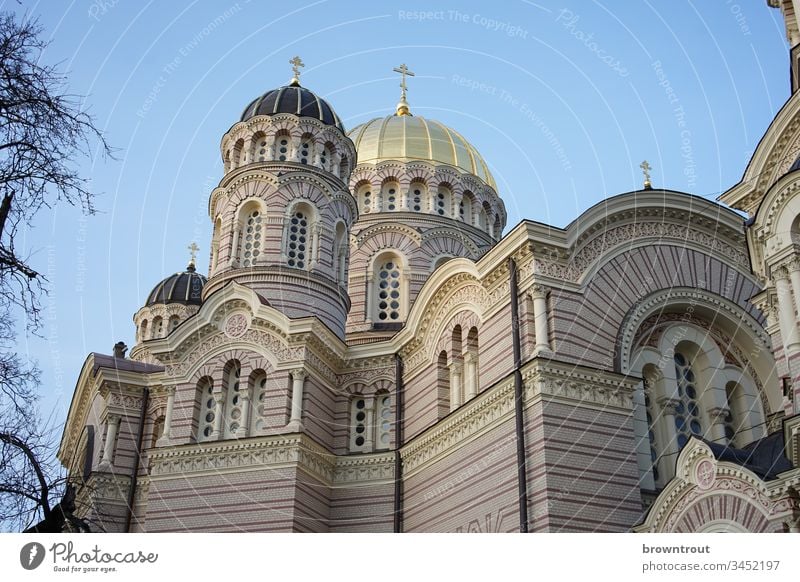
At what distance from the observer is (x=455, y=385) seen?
19422 millimetres

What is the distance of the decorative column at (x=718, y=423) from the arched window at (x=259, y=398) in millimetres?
9702

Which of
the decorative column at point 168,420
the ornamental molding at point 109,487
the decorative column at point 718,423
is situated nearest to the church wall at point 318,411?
the decorative column at point 168,420

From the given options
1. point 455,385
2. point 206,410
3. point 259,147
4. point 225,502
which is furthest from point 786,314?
point 259,147

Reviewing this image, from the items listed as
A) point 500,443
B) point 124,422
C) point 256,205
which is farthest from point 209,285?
point 500,443

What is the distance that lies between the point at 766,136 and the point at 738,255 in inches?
154

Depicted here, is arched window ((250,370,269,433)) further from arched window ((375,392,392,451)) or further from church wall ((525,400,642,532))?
church wall ((525,400,642,532))

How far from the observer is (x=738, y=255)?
20.3 meters

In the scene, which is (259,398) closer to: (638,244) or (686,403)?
(638,244)

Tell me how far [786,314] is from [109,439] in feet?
54.8

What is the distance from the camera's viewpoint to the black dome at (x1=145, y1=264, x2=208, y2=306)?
33656 millimetres

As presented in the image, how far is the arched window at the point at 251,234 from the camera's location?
2406cm

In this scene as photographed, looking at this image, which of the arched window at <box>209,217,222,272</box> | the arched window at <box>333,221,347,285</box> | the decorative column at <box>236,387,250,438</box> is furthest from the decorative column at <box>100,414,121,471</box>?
the arched window at <box>333,221,347,285</box>

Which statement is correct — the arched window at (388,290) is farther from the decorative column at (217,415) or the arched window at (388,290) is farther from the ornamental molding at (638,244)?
the ornamental molding at (638,244)

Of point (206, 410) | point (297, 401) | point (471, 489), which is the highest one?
point (206, 410)
